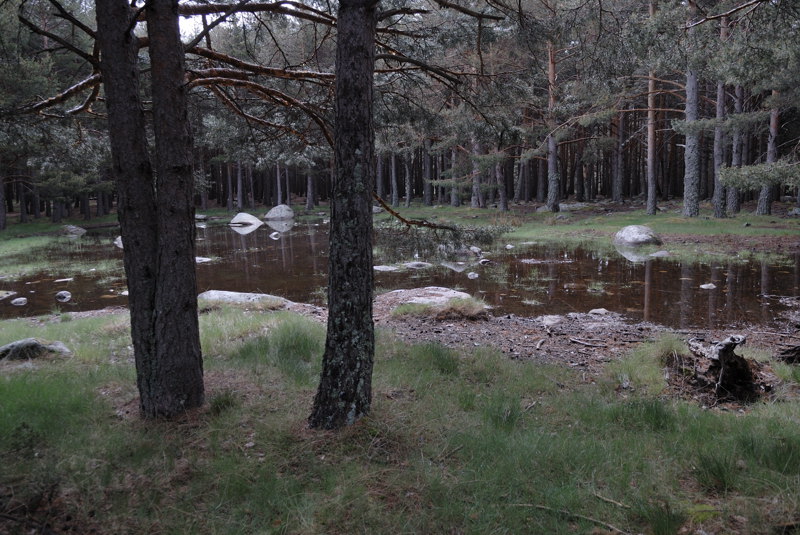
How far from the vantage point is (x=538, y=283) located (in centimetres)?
1315

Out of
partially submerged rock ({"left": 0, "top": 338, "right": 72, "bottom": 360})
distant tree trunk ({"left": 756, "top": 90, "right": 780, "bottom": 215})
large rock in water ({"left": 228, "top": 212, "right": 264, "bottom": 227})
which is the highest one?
distant tree trunk ({"left": 756, "top": 90, "right": 780, "bottom": 215})

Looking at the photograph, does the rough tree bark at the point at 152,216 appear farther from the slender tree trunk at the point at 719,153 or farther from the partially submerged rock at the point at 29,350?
the slender tree trunk at the point at 719,153

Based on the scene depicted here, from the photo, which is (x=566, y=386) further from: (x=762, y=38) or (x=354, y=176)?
(x=762, y=38)

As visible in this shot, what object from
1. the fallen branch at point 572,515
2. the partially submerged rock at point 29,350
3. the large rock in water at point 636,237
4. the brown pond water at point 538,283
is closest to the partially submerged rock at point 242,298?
the brown pond water at point 538,283

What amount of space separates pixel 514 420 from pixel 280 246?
1966cm

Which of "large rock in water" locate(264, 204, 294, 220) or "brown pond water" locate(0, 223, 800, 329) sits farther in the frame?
"large rock in water" locate(264, 204, 294, 220)

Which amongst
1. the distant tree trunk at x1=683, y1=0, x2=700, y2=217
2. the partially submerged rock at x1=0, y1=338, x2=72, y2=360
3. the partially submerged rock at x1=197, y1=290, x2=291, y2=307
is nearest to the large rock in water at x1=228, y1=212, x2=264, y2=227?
the partially submerged rock at x1=197, y1=290, x2=291, y2=307

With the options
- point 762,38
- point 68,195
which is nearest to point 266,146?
point 762,38

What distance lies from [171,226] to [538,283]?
35.3 feet

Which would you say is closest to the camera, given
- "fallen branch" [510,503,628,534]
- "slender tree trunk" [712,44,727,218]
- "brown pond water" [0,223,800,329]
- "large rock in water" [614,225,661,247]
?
"fallen branch" [510,503,628,534]

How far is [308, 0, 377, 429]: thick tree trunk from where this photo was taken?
3.43 m

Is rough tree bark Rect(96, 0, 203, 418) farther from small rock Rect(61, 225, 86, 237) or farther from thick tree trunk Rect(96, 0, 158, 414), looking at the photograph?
small rock Rect(61, 225, 86, 237)

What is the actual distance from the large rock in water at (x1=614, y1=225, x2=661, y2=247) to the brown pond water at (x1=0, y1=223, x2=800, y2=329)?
7.41 ft

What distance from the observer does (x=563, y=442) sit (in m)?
3.66
